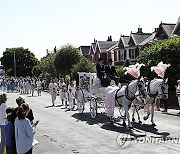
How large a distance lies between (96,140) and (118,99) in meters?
3.13

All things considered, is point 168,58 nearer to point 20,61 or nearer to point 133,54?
point 133,54

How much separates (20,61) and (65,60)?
56891 millimetres

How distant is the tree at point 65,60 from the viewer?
55.9 meters

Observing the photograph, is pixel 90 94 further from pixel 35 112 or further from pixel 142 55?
pixel 142 55

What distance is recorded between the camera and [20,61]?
110 m

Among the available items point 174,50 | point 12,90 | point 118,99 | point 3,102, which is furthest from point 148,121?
point 12,90

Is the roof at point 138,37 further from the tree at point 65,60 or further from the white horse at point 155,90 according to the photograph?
the white horse at point 155,90

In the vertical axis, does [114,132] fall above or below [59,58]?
below

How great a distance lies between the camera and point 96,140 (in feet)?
42.0

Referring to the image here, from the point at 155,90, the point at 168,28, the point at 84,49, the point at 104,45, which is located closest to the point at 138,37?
the point at 168,28

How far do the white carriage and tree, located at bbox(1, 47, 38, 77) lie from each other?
285 ft

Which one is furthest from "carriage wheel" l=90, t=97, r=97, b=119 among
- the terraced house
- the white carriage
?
the terraced house

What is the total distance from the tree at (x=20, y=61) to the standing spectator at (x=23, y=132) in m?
99.4

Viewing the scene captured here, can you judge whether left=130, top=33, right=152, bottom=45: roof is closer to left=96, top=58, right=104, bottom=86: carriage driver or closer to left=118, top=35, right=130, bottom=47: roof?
left=118, top=35, right=130, bottom=47: roof
